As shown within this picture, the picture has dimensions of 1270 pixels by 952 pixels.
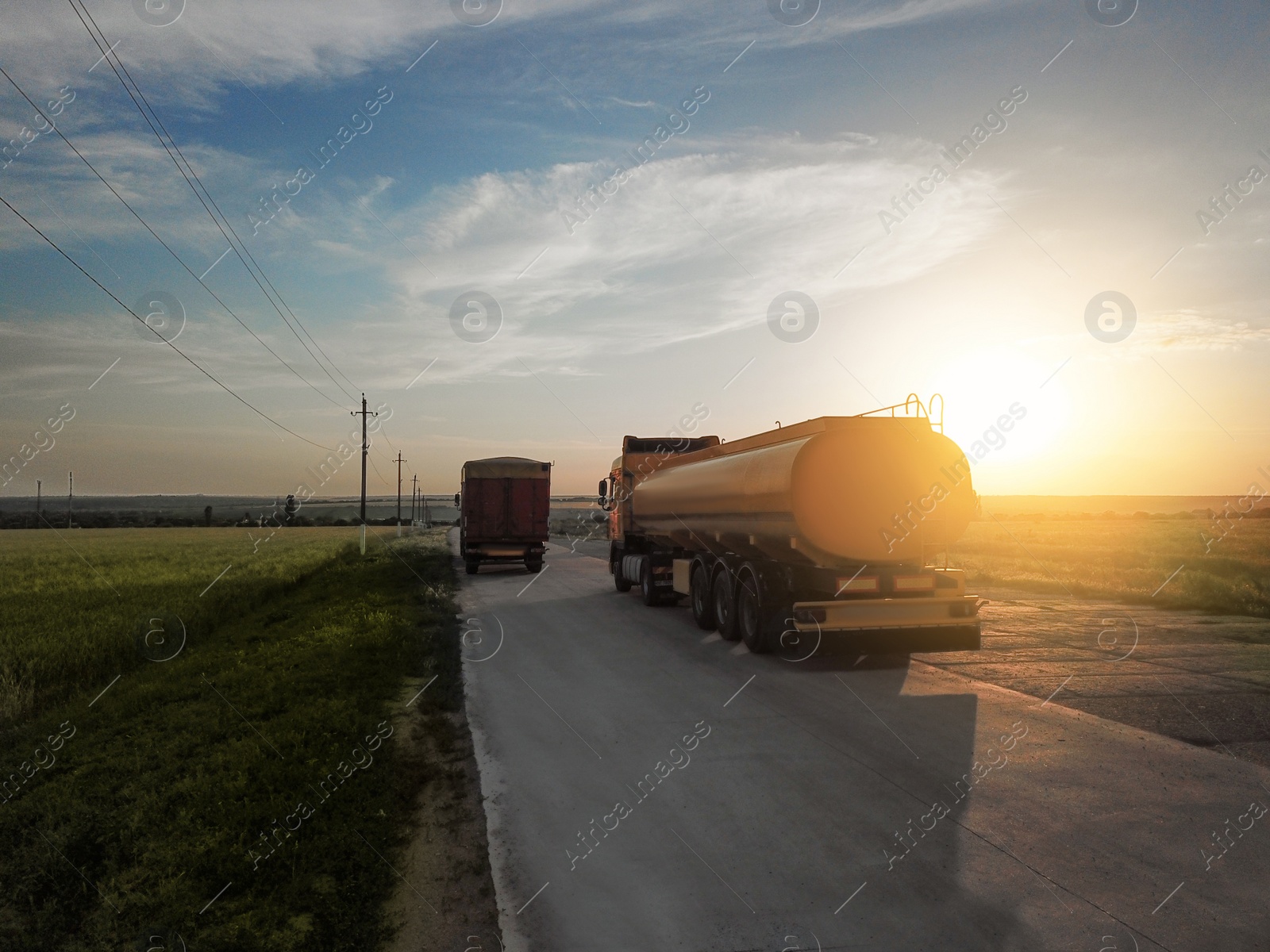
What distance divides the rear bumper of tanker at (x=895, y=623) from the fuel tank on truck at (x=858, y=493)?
587 millimetres

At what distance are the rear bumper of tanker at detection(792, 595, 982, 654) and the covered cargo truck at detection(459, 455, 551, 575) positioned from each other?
53.9 feet

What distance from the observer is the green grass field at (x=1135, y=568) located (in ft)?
56.3

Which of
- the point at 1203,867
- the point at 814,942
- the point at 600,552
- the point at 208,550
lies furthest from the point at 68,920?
the point at 208,550

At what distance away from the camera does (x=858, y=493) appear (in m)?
10.5

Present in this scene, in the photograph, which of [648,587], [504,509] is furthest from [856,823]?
[504,509]

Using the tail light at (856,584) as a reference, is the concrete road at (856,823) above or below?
below

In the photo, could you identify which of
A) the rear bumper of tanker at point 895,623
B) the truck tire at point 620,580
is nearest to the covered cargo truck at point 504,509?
the truck tire at point 620,580

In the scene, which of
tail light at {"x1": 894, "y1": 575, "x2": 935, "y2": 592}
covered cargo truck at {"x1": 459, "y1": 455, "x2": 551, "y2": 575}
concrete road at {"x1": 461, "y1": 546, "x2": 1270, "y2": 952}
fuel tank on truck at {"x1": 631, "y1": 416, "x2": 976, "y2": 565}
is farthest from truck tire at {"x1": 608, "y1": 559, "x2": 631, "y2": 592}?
concrete road at {"x1": 461, "y1": 546, "x2": 1270, "y2": 952}

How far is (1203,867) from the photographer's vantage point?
464cm

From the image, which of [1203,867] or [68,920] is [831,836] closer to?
[1203,867]

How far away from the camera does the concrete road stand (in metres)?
4.08

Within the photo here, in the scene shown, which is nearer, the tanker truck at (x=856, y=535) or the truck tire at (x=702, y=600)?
the tanker truck at (x=856, y=535)

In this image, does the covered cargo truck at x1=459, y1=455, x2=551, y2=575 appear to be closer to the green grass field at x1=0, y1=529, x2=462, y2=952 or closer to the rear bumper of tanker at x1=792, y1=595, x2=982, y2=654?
the green grass field at x1=0, y1=529, x2=462, y2=952

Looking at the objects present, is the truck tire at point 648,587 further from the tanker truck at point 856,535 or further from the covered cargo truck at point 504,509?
the covered cargo truck at point 504,509
